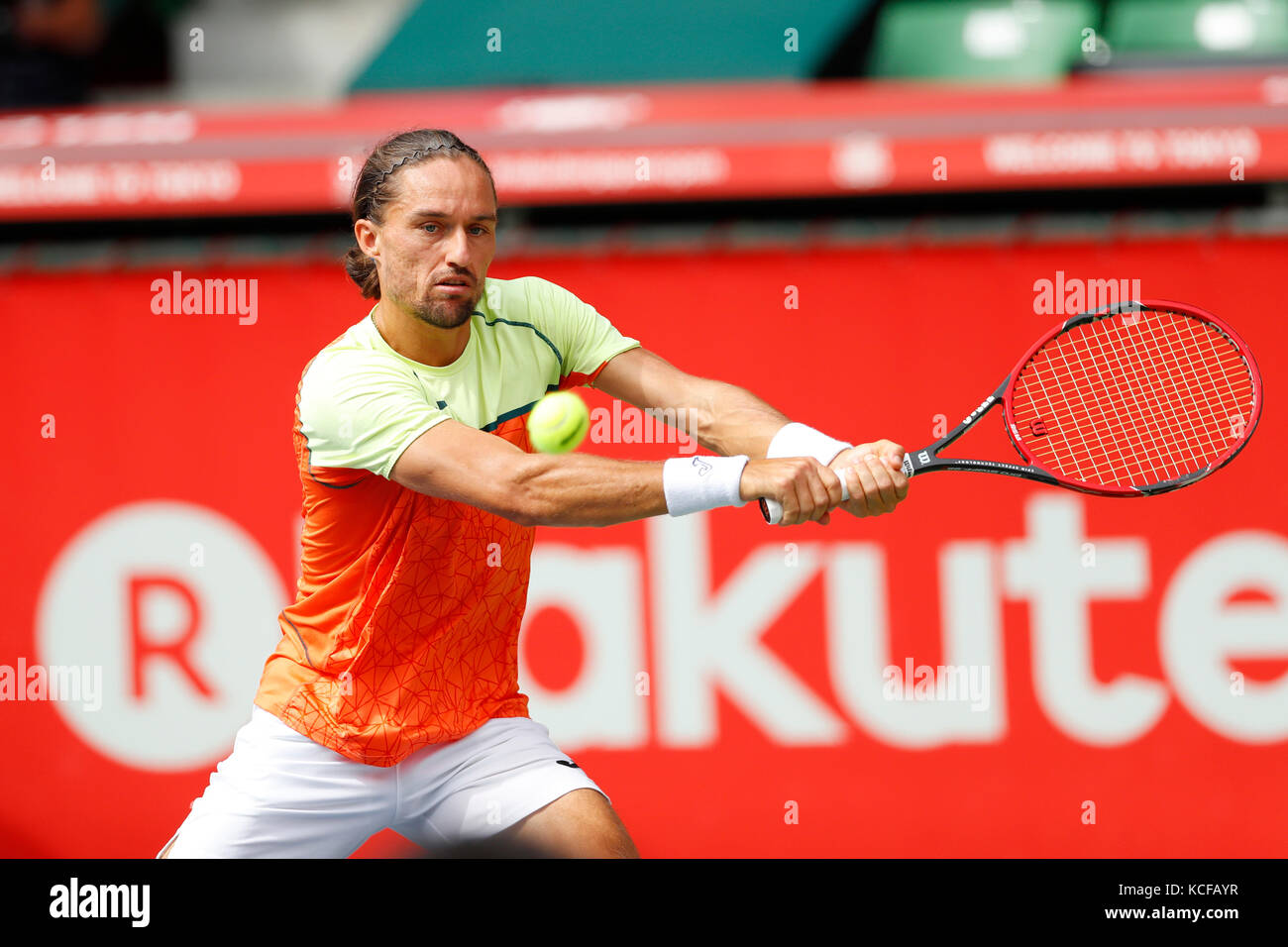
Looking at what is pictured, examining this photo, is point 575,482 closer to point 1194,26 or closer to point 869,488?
point 869,488

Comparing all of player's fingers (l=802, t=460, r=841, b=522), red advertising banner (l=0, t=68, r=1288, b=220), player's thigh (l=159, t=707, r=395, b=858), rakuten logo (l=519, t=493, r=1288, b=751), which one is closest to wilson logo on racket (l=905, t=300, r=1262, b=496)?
rakuten logo (l=519, t=493, r=1288, b=751)

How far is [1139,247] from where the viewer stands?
186 inches

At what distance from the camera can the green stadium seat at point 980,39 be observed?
5191 millimetres

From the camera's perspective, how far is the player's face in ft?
9.62

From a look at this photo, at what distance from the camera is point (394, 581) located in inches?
118

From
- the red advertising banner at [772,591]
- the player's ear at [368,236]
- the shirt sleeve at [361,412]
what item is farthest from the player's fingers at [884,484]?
the red advertising banner at [772,591]

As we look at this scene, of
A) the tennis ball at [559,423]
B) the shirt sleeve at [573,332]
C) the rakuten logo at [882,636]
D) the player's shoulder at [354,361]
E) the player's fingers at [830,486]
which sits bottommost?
the rakuten logo at [882,636]

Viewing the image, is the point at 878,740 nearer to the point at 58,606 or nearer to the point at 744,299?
the point at 744,299

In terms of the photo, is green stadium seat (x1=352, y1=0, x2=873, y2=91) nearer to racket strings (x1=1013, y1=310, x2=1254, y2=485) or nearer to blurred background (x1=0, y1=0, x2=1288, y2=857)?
blurred background (x1=0, y1=0, x2=1288, y2=857)

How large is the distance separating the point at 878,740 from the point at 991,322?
138cm

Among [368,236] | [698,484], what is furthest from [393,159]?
[698,484]

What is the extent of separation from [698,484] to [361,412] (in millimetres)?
654

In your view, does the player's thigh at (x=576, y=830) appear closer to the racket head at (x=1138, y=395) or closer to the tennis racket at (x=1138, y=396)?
the tennis racket at (x=1138, y=396)

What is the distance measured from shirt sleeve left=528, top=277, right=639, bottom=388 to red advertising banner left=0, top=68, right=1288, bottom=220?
1.56 m
